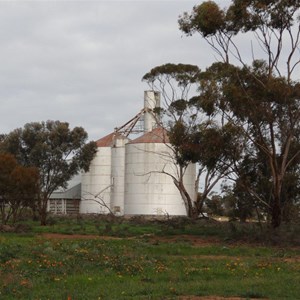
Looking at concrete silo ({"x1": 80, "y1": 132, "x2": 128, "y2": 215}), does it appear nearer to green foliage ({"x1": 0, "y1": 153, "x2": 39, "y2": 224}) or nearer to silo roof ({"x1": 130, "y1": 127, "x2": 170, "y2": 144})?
silo roof ({"x1": 130, "y1": 127, "x2": 170, "y2": 144})

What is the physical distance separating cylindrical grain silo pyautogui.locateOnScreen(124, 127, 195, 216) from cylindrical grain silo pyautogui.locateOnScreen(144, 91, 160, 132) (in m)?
2.34

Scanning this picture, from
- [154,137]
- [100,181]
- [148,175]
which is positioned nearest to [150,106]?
[154,137]

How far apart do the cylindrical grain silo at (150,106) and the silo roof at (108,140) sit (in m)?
4.69

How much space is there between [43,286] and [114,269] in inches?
129

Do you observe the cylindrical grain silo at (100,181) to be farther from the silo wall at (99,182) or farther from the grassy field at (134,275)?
the grassy field at (134,275)

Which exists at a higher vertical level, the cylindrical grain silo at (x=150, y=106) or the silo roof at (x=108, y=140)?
the cylindrical grain silo at (x=150, y=106)

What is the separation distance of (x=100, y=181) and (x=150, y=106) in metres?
11.3

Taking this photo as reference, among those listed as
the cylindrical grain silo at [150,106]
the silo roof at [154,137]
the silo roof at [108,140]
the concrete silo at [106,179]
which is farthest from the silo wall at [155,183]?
the silo roof at [108,140]

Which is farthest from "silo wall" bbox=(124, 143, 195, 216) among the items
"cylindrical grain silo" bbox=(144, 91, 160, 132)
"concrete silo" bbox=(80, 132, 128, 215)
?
"concrete silo" bbox=(80, 132, 128, 215)

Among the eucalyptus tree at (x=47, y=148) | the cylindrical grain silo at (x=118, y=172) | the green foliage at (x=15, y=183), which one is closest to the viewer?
the green foliage at (x=15, y=183)

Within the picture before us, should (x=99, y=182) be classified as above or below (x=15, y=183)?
above

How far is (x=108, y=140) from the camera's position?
72.1 metres

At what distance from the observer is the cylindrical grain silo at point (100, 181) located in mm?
70188

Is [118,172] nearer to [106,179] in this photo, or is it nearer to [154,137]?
[106,179]
